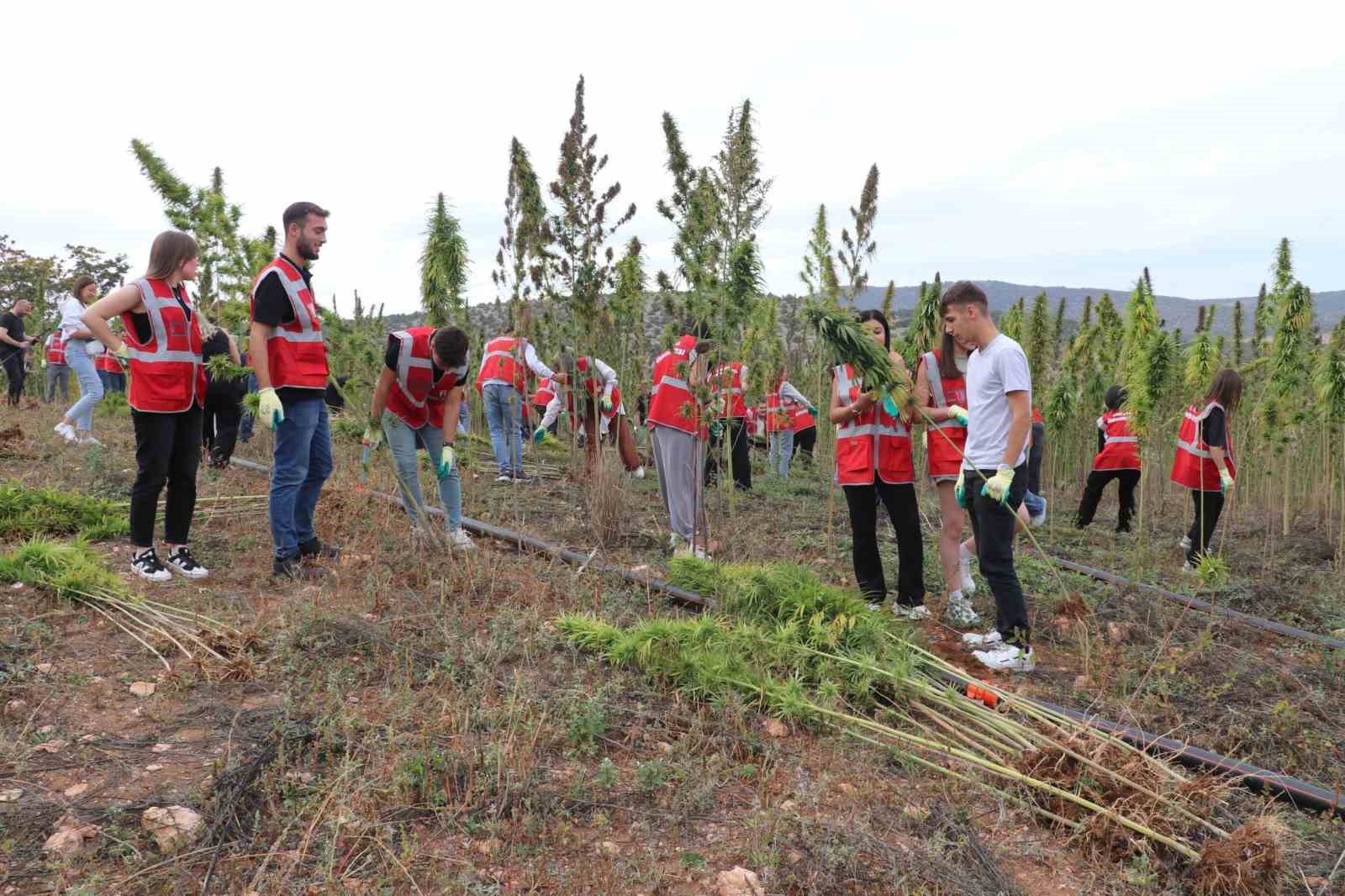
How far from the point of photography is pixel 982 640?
4.66 m

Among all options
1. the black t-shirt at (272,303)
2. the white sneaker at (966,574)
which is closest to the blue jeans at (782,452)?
the white sneaker at (966,574)

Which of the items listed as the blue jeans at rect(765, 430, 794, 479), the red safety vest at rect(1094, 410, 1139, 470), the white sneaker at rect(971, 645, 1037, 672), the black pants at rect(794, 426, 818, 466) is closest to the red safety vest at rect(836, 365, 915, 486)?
the white sneaker at rect(971, 645, 1037, 672)

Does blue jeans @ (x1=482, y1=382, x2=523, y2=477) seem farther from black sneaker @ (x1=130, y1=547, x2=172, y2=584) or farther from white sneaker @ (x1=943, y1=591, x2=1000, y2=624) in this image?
white sneaker @ (x1=943, y1=591, x2=1000, y2=624)

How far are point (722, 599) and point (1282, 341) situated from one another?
6.49 meters

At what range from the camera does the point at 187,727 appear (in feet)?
10.3

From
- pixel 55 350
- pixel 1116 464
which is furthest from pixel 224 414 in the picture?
pixel 1116 464

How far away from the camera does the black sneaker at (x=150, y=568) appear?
15.7 ft

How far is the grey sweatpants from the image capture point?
6.27m

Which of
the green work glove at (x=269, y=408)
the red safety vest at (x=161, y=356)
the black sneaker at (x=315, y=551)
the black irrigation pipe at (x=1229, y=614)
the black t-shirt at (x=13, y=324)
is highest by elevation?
the black t-shirt at (x=13, y=324)

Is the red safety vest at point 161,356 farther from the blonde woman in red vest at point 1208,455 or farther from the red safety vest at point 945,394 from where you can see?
the blonde woman in red vest at point 1208,455

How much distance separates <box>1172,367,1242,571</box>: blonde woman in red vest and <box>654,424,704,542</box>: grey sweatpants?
156 inches

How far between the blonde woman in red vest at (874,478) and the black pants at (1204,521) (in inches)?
130

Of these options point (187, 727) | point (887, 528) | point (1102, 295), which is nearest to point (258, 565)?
point (187, 727)

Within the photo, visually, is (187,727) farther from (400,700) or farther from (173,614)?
(173,614)
